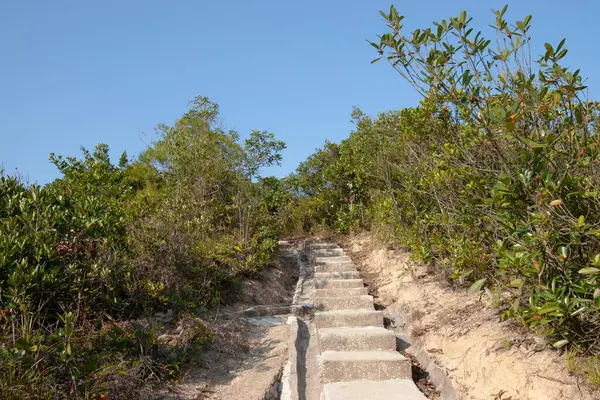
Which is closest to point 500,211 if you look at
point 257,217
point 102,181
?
point 257,217

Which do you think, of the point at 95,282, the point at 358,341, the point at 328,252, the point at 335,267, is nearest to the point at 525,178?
the point at 358,341

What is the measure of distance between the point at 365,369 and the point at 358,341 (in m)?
0.67

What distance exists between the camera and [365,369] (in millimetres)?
5555

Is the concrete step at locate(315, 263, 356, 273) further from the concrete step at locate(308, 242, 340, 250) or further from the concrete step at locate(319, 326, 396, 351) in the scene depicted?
the concrete step at locate(319, 326, 396, 351)

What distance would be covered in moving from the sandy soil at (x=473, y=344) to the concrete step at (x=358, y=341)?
43cm

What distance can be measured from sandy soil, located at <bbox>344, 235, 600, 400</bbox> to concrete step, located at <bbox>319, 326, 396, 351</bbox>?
0.43 meters

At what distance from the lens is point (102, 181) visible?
381 inches

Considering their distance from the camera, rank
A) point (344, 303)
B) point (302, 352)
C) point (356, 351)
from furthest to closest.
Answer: point (344, 303) < point (302, 352) < point (356, 351)

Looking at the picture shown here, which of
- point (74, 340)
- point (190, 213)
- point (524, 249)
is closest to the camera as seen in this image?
point (524, 249)

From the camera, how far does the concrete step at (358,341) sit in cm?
614

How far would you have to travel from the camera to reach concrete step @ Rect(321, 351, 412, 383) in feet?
18.1

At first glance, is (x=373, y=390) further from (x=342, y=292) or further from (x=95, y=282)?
(x=95, y=282)

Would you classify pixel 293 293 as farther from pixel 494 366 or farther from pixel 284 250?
pixel 494 366

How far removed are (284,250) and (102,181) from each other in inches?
197
